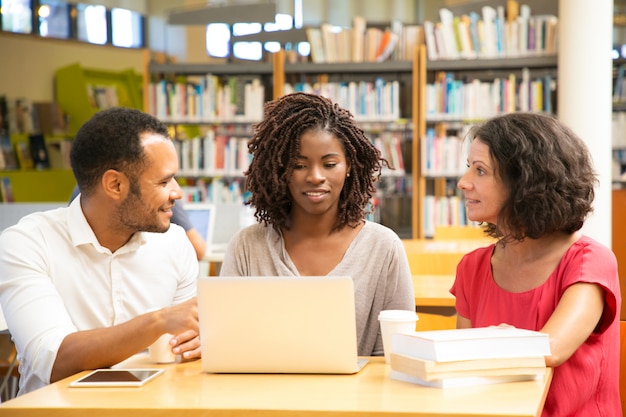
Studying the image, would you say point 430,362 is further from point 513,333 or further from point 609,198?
point 609,198

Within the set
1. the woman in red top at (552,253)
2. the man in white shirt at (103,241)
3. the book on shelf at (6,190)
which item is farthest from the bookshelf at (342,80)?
the woman in red top at (552,253)

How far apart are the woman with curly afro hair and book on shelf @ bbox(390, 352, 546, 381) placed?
581 millimetres

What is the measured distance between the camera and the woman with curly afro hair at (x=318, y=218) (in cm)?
219

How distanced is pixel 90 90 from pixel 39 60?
29.1 inches

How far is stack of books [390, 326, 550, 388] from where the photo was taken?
1.54 m

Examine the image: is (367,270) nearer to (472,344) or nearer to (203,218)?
(472,344)

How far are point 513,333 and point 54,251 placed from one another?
1.11 metres

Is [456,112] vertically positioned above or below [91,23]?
below

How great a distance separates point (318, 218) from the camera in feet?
7.35

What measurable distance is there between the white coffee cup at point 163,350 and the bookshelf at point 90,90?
898cm

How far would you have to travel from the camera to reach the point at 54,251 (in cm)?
208

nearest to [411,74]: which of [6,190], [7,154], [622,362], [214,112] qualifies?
[214,112]

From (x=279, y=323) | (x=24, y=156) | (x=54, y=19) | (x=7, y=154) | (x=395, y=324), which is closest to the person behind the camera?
(x=279, y=323)

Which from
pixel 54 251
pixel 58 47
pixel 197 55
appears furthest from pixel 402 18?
pixel 54 251
